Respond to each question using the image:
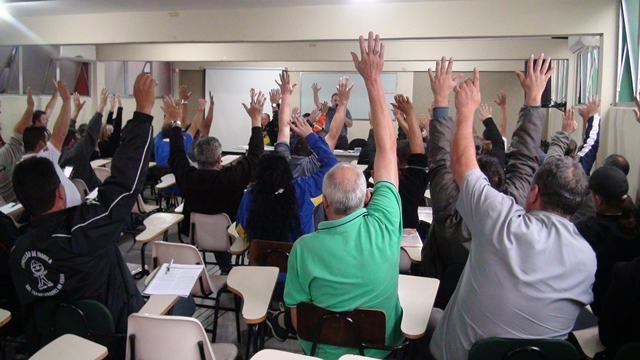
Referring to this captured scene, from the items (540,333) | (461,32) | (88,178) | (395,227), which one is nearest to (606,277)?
(540,333)

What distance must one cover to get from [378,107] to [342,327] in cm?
92

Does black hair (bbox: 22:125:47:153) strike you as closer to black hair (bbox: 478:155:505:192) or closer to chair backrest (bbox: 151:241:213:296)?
chair backrest (bbox: 151:241:213:296)

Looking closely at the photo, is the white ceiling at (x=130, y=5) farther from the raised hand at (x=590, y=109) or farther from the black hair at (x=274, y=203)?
the black hair at (x=274, y=203)

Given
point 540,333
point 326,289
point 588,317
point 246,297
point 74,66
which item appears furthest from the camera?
point 74,66

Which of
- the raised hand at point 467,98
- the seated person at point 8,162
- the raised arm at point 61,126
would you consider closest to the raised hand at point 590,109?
the raised hand at point 467,98

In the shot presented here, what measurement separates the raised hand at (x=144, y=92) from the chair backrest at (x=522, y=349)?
1.64 m

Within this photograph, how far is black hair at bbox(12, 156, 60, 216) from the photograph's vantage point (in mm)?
1965

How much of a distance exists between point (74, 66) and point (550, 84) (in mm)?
9922

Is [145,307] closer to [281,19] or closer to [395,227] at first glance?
[395,227]

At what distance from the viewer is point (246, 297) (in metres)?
2.33

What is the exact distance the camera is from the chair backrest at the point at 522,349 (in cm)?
163

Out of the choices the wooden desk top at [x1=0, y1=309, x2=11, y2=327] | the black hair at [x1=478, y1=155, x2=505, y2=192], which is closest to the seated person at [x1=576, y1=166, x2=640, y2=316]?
the black hair at [x1=478, y1=155, x2=505, y2=192]

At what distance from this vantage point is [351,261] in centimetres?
184

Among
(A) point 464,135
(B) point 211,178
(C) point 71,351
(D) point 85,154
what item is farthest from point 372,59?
(D) point 85,154
